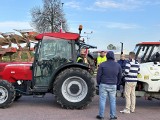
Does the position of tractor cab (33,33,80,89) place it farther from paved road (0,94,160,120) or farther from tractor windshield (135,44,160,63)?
tractor windshield (135,44,160,63)

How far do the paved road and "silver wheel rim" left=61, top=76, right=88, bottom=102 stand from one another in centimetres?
42

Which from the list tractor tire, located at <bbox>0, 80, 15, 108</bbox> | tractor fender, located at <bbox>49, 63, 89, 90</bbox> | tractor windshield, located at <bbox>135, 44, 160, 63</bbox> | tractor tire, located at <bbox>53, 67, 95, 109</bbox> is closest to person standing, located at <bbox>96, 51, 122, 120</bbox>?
tractor tire, located at <bbox>53, 67, 95, 109</bbox>

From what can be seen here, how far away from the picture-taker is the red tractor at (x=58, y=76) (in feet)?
33.2

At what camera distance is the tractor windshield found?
35.4 ft

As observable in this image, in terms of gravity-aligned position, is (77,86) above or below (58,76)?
below

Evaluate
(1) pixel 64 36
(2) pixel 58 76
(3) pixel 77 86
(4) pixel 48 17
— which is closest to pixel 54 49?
(1) pixel 64 36

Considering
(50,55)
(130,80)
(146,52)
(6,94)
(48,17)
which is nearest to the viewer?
(130,80)

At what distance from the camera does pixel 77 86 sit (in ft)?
33.7

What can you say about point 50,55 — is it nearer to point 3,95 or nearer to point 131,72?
point 3,95

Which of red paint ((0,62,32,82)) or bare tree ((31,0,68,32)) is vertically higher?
bare tree ((31,0,68,32))

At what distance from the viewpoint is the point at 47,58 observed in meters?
10.4

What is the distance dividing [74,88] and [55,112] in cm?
106

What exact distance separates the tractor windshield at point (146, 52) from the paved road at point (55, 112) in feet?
5.04

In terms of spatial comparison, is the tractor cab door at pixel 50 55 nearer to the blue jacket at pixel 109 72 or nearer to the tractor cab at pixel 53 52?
the tractor cab at pixel 53 52
